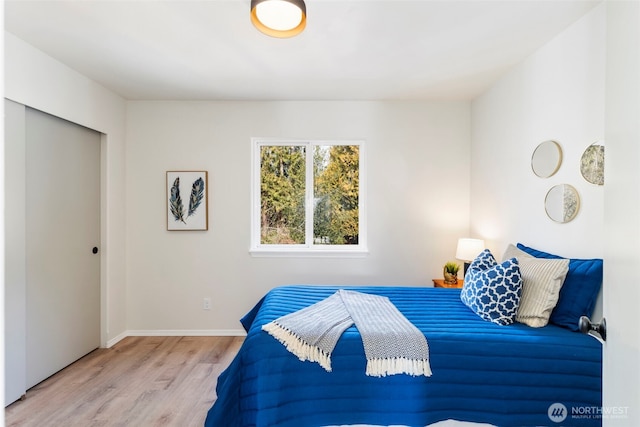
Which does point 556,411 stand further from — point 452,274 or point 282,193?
point 282,193

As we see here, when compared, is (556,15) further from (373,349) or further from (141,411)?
(141,411)

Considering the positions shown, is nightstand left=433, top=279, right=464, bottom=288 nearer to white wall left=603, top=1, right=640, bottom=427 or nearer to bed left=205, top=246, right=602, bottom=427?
bed left=205, top=246, right=602, bottom=427

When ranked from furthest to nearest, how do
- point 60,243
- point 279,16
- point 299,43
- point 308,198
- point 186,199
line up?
point 308,198 → point 186,199 → point 60,243 → point 299,43 → point 279,16

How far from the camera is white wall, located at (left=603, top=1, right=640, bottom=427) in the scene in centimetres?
79

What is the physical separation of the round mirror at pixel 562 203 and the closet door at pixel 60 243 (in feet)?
12.1

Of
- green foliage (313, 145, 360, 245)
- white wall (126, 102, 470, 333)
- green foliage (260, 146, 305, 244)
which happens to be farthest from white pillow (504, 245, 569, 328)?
green foliage (260, 146, 305, 244)

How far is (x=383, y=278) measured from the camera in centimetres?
334

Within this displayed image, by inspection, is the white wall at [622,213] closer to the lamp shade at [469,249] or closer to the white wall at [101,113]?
the lamp shade at [469,249]

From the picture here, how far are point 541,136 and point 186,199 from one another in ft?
10.5

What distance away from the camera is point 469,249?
2.86 meters

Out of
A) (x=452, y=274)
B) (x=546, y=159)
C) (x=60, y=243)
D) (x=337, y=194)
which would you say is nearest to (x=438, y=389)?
(x=452, y=274)

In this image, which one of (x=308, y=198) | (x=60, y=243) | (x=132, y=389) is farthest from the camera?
(x=308, y=198)

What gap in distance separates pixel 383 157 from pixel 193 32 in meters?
2.06

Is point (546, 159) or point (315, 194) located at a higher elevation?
point (546, 159)
